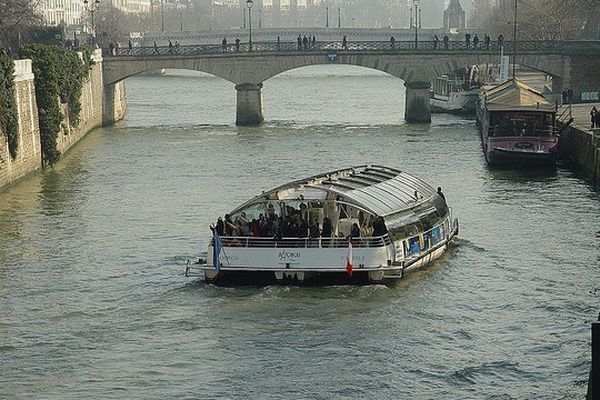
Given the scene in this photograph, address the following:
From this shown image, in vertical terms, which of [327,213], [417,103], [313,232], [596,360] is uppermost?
[596,360]

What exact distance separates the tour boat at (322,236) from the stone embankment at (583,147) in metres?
13.0

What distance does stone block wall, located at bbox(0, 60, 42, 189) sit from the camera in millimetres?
36919

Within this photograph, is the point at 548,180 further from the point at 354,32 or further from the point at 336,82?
the point at 354,32

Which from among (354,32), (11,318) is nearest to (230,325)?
(11,318)

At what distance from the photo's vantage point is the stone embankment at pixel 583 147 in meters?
37.3

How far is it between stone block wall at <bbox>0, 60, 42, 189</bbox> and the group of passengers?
47.0ft

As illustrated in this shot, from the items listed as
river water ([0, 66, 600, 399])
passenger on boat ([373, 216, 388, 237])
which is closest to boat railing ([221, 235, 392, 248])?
passenger on boat ([373, 216, 388, 237])

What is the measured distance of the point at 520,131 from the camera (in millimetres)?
41500

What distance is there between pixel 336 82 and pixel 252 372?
266 ft

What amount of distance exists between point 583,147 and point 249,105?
2403cm

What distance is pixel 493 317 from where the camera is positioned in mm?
21766

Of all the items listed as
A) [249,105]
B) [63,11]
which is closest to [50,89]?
[249,105]

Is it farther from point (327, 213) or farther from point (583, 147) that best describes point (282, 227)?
point (583, 147)

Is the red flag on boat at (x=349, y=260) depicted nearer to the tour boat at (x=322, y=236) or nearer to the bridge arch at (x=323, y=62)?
the tour boat at (x=322, y=236)
